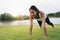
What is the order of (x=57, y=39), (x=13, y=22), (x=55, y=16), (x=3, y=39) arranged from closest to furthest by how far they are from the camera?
(x=57, y=39), (x=3, y=39), (x=55, y=16), (x=13, y=22)

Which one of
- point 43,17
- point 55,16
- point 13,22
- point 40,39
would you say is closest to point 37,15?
point 43,17

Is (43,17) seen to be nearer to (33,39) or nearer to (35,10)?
(35,10)

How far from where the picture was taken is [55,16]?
1196 centimetres

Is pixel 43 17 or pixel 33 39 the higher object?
pixel 43 17

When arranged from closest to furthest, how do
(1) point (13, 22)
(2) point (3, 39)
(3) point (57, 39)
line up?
(3) point (57, 39) < (2) point (3, 39) < (1) point (13, 22)

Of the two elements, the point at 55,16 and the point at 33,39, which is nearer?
the point at 33,39

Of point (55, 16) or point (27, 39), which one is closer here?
point (27, 39)

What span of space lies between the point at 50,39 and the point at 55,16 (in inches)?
260

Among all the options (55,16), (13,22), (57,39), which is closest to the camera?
(57,39)

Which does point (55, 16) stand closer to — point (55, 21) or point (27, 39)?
point (55, 21)

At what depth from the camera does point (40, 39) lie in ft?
18.1

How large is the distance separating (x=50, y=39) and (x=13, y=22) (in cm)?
804

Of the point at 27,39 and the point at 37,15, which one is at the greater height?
the point at 37,15

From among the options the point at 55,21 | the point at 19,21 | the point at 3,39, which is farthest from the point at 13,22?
the point at 3,39
